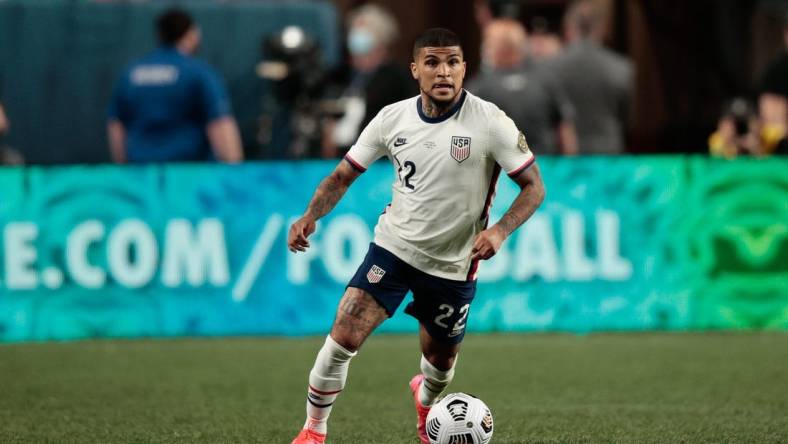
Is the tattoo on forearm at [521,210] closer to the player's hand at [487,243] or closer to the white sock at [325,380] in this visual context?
the player's hand at [487,243]

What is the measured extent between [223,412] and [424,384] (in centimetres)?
144

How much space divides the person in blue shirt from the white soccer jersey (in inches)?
205

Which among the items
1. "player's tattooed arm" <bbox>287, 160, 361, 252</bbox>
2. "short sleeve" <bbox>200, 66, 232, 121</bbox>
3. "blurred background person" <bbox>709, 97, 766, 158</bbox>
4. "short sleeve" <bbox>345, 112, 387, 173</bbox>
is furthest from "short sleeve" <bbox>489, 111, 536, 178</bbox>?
"blurred background person" <bbox>709, 97, 766, 158</bbox>

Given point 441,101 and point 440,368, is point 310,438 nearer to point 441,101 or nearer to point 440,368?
point 440,368

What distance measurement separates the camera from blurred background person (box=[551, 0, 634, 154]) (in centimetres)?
1262

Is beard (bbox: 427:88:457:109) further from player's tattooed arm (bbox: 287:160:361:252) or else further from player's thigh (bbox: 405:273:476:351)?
player's thigh (bbox: 405:273:476:351)

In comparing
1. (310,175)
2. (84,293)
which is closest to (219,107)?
(310,175)

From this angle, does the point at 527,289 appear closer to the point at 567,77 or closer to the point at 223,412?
the point at 567,77

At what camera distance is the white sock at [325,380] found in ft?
21.1

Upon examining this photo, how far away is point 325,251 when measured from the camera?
37.8 ft

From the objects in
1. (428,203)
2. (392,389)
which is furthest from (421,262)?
(392,389)

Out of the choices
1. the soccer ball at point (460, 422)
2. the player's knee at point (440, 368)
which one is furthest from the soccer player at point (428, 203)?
the soccer ball at point (460, 422)

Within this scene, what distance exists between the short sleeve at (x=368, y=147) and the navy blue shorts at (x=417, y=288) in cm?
39

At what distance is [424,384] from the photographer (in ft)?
23.2
